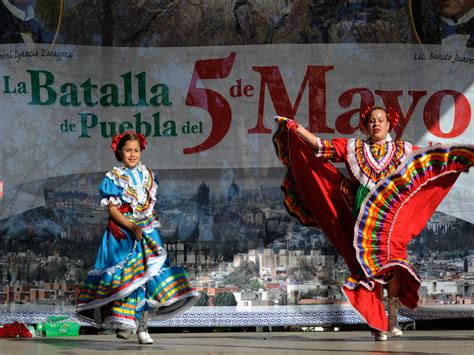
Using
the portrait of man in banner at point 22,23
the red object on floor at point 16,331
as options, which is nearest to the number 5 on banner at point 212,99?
the portrait of man in banner at point 22,23

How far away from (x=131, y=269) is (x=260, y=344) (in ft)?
2.71

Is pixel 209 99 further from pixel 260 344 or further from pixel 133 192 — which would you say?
pixel 260 344

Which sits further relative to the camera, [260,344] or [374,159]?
[374,159]

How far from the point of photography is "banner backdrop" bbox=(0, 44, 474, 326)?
768cm

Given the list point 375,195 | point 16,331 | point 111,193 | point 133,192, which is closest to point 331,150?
point 375,195

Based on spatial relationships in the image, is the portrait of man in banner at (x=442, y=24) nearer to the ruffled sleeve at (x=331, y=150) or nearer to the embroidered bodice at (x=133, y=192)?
the ruffled sleeve at (x=331, y=150)

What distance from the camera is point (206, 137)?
25.4ft

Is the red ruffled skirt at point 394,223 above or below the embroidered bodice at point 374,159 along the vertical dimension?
below

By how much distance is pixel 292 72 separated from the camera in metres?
7.75

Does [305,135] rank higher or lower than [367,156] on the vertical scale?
higher

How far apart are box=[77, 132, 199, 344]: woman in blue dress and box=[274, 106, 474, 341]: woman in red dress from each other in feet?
2.88

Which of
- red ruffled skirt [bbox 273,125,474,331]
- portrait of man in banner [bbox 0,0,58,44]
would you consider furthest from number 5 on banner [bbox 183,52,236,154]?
red ruffled skirt [bbox 273,125,474,331]

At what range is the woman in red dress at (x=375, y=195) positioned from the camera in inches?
254

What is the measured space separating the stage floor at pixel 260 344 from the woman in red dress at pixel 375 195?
307mm
